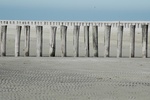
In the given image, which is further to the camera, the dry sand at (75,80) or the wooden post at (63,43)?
the wooden post at (63,43)

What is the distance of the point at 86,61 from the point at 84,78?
3.74 meters

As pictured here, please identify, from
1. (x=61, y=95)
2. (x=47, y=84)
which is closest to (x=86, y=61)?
(x=47, y=84)

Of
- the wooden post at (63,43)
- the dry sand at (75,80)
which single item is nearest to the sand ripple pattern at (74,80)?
the dry sand at (75,80)

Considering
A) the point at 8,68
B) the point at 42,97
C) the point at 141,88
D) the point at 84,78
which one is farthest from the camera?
the point at 8,68

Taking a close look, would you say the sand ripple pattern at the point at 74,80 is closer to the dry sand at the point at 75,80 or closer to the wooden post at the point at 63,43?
the dry sand at the point at 75,80

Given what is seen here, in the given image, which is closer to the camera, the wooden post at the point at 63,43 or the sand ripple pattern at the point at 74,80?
the sand ripple pattern at the point at 74,80

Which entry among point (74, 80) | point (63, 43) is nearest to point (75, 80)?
point (74, 80)

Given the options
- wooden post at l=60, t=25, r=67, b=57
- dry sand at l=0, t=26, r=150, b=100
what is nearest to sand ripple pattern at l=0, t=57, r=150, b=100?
dry sand at l=0, t=26, r=150, b=100

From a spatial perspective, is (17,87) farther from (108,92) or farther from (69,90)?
(108,92)

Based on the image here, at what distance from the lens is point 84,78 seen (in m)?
9.31

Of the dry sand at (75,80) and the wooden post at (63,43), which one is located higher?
the wooden post at (63,43)

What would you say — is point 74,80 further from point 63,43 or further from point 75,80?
point 63,43

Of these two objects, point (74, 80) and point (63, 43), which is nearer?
point (74, 80)

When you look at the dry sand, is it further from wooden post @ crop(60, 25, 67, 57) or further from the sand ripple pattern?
wooden post @ crop(60, 25, 67, 57)
